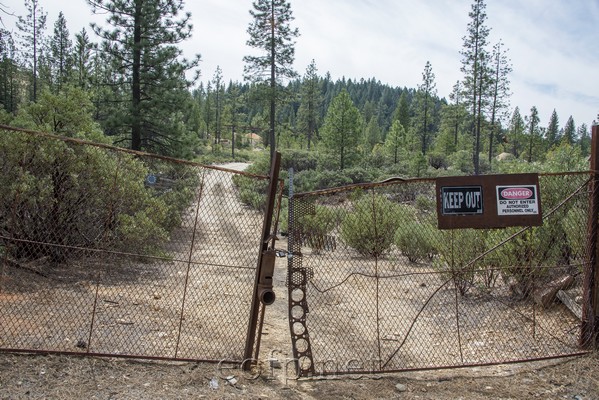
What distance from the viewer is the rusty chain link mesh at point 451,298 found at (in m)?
5.09

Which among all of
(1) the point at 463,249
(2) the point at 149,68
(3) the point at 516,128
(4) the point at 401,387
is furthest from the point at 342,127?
(3) the point at 516,128

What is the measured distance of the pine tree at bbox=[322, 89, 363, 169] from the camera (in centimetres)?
3722

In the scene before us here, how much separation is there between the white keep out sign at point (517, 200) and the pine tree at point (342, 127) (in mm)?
32715

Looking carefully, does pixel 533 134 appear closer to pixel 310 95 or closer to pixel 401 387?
pixel 310 95

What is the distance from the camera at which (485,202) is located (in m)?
4.85

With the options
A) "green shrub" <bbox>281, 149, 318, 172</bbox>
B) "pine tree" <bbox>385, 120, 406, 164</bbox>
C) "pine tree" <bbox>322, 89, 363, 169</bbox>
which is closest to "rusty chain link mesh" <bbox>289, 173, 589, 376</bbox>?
"pine tree" <bbox>322, 89, 363, 169</bbox>

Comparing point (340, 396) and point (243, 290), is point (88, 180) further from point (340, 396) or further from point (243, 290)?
point (340, 396)

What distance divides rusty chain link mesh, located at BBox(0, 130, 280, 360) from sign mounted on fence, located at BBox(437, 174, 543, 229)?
185cm

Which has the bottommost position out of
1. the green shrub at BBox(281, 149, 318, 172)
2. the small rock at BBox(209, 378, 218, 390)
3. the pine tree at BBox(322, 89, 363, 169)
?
the small rock at BBox(209, 378, 218, 390)

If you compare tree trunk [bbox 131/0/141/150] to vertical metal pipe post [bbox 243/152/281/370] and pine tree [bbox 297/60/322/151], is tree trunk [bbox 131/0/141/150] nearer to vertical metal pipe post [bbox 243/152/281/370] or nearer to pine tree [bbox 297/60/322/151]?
vertical metal pipe post [bbox 243/152/281/370]

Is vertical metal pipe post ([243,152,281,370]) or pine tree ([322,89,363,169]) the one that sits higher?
pine tree ([322,89,363,169])

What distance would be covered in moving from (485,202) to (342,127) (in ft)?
109

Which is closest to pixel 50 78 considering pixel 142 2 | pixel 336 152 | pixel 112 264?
pixel 336 152

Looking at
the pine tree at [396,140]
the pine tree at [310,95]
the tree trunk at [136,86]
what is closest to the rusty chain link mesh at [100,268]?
the tree trunk at [136,86]
